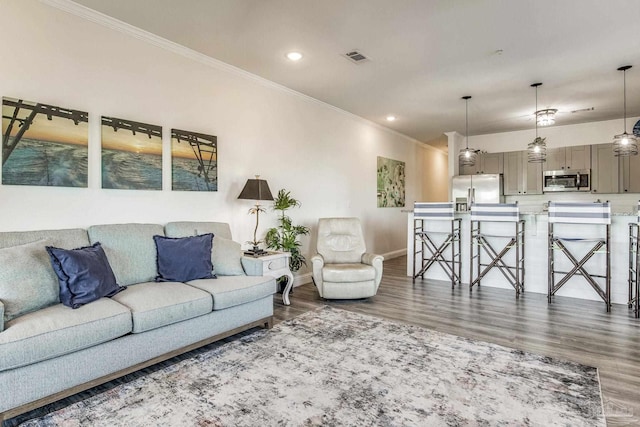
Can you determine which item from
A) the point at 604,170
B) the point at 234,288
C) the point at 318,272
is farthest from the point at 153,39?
the point at 604,170

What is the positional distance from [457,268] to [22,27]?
18.2 feet

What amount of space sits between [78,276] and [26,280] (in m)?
0.26

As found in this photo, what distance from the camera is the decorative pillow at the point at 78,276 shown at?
2.31m

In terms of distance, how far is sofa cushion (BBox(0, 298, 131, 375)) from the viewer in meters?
1.83

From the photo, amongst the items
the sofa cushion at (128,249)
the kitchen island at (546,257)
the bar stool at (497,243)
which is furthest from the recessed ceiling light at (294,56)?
the kitchen island at (546,257)

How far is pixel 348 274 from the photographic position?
13.6 feet

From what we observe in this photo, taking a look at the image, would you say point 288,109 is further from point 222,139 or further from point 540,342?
point 540,342

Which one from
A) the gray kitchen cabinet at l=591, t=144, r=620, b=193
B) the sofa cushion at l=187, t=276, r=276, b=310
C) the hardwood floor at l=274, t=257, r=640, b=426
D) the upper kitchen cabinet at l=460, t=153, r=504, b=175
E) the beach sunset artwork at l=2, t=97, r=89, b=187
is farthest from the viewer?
the upper kitchen cabinet at l=460, t=153, r=504, b=175

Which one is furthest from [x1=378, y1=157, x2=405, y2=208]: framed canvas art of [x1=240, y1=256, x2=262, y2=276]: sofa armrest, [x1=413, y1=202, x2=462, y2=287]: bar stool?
[x1=240, y1=256, x2=262, y2=276]: sofa armrest

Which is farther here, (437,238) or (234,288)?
(437,238)

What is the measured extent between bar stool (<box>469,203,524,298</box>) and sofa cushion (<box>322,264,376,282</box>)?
1.56m

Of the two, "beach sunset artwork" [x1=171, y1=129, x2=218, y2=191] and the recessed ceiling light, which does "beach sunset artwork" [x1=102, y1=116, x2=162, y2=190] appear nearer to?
"beach sunset artwork" [x1=171, y1=129, x2=218, y2=191]

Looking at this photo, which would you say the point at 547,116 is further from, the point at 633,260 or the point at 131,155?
the point at 131,155

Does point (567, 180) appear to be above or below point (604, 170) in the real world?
below
